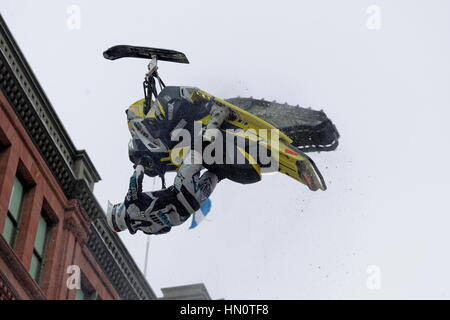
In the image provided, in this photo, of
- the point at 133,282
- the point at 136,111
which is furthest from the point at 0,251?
the point at 136,111

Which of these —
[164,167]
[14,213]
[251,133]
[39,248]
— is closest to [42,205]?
[39,248]

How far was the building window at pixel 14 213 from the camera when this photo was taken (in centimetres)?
2900

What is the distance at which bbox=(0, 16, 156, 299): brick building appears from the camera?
2880 centimetres

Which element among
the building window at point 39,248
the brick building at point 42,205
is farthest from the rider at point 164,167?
the building window at point 39,248

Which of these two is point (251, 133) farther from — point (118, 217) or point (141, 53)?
point (118, 217)

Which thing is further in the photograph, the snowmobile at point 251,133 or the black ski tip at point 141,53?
the black ski tip at point 141,53

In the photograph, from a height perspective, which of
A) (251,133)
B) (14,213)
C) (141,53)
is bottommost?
(251,133)

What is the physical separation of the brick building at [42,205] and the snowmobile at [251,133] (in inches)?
527

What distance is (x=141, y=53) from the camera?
577 inches

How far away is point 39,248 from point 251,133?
695 inches

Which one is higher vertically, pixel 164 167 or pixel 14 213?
pixel 14 213

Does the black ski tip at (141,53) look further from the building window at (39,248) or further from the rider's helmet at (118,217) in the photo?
the building window at (39,248)

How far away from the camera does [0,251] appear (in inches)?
1083
